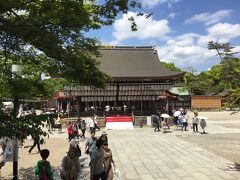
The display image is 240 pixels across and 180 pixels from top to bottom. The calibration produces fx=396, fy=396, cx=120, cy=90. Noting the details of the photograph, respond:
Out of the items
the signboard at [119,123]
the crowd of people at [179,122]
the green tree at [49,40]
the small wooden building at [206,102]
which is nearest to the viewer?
the green tree at [49,40]

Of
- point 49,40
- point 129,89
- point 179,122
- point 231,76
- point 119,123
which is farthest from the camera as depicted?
point 129,89

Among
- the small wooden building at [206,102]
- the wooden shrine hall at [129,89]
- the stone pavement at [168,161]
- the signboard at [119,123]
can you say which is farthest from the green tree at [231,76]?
the small wooden building at [206,102]

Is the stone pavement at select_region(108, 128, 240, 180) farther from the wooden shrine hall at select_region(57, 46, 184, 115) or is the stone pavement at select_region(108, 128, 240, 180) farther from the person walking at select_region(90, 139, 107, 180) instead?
the wooden shrine hall at select_region(57, 46, 184, 115)

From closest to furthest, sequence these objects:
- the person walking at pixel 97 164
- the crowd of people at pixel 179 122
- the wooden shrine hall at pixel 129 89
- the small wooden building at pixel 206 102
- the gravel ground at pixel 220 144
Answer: the person walking at pixel 97 164, the gravel ground at pixel 220 144, the crowd of people at pixel 179 122, the wooden shrine hall at pixel 129 89, the small wooden building at pixel 206 102

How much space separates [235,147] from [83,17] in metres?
14.2

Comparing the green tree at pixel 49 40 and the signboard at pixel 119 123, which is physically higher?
the green tree at pixel 49 40

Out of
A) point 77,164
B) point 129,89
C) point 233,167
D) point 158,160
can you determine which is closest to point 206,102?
point 129,89

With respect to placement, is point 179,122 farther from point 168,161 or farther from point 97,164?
point 97,164

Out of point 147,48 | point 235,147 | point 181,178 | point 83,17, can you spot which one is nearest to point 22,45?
point 83,17

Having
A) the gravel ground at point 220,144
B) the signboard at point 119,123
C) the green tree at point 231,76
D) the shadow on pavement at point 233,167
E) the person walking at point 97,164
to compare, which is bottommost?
the shadow on pavement at point 233,167

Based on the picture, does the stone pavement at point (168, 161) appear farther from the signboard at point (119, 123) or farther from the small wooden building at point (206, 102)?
the small wooden building at point (206, 102)

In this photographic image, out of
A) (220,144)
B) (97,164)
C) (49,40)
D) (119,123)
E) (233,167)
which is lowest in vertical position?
(233,167)

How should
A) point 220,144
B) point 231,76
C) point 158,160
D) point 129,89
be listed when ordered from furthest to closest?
point 129,89 < point 220,144 < point 158,160 < point 231,76

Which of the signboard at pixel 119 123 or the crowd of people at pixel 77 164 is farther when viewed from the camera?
the signboard at pixel 119 123
